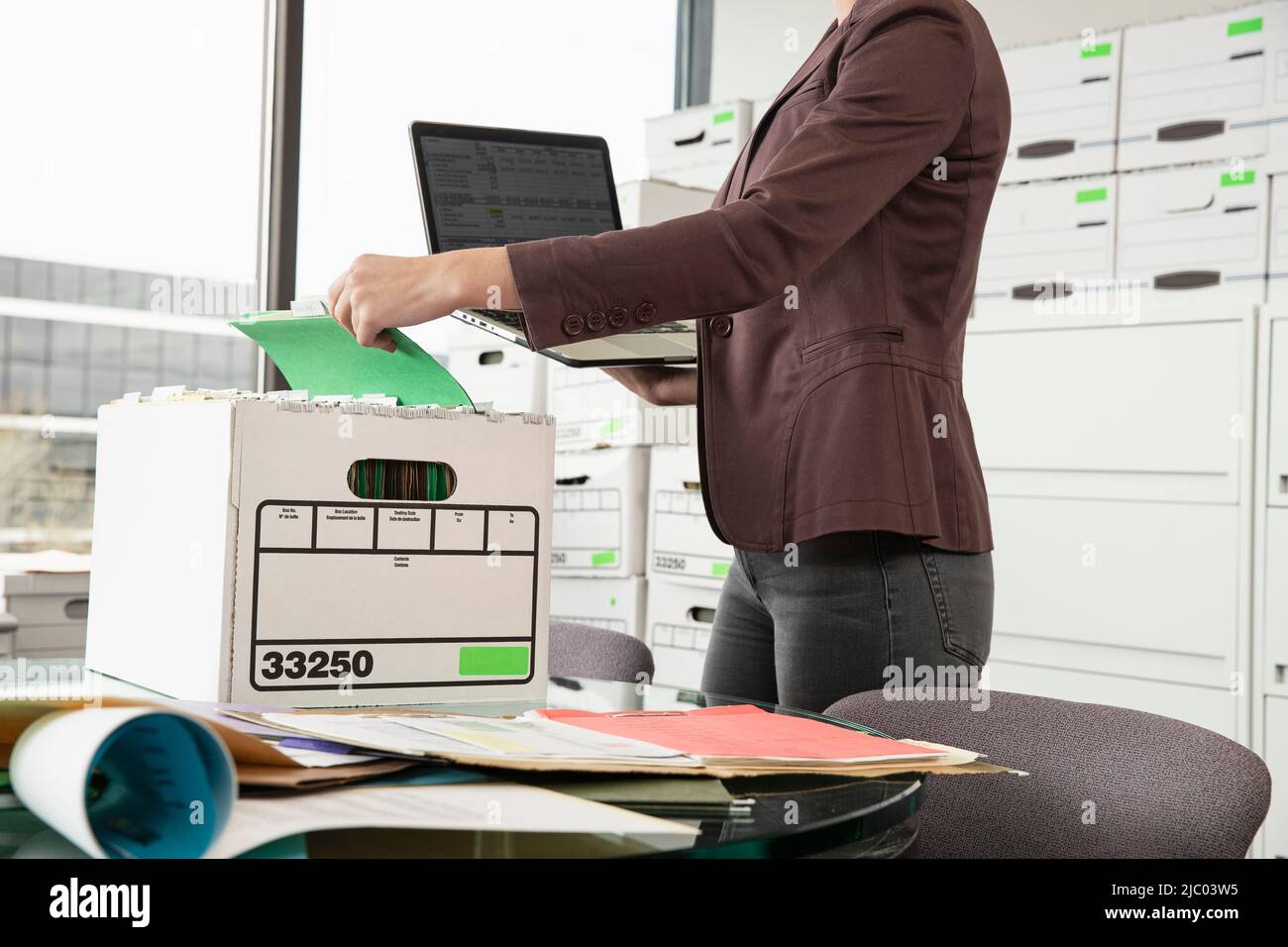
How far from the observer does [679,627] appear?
8.93 feet

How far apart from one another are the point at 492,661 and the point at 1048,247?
1.92 meters

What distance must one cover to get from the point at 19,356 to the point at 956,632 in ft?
6.58

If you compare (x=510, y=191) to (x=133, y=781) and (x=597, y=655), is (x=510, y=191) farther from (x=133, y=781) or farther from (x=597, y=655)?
(x=133, y=781)

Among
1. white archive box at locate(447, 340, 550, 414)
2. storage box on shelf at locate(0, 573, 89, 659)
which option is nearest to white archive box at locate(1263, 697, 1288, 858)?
white archive box at locate(447, 340, 550, 414)

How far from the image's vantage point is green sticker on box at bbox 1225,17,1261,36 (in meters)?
2.22

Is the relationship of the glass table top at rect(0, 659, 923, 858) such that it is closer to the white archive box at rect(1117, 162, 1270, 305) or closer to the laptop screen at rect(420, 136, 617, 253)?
the laptop screen at rect(420, 136, 617, 253)

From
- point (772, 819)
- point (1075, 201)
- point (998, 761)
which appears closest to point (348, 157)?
point (1075, 201)

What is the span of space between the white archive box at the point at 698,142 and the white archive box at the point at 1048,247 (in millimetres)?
783

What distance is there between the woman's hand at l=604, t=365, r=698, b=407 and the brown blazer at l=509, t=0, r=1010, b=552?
0.18 metres

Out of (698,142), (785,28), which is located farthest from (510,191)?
(785,28)

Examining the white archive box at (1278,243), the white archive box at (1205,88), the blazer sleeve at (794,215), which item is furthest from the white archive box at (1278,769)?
the blazer sleeve at (794,215)

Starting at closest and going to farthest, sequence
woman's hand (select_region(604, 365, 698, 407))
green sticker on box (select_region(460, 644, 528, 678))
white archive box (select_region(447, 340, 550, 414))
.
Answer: green sticker on box (select_region(460, 644, 528, 678))
woman's hand (select_region(604, 365, 698, 407))
white archive box (select_region(447, 340, 550, 414))

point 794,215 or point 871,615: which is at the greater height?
point 794,215
